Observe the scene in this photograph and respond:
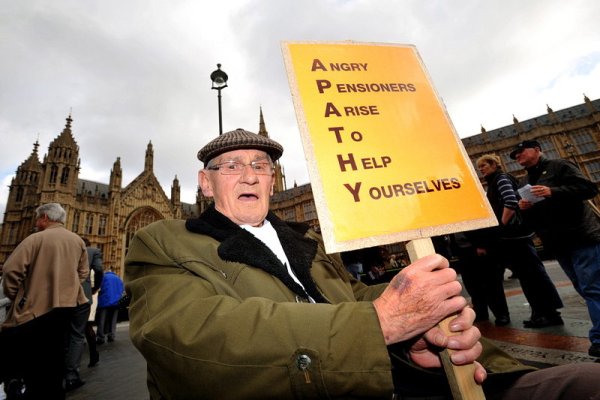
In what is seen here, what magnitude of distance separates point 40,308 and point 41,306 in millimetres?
20

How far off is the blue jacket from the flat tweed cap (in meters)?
6.73

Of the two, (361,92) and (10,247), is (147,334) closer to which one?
(361,92)

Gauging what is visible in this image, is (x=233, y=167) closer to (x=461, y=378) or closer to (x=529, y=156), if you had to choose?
(x=461, y=378)

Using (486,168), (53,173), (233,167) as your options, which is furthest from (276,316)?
(53,173)

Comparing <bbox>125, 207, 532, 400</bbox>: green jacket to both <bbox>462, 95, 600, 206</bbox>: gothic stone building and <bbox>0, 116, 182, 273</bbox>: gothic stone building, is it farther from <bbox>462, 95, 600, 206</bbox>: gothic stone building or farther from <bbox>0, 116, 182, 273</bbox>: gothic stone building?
<bbox>0, 116, 182, 273</bbox>: gothic stone building

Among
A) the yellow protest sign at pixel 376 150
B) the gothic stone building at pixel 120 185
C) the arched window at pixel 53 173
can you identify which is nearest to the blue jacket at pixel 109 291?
the yellow protest sign at pixel 376 150

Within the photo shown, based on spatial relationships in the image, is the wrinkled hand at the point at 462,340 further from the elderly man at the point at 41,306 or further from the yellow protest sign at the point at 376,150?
the elderly man at the point at 41,306

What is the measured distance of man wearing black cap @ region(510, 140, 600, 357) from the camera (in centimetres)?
275

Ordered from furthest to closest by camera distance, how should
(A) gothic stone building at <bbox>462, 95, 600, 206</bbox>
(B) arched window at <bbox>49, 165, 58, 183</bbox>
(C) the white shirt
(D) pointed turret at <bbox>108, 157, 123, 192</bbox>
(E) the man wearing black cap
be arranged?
(D) pointed turret at <bbox>108, 157, 123, 192</bbox>
(B) arched window at <bbox>49, 165, 58, 183</bbox>
(A) gothic stone building at <bbox>462, 95, 600, 206</bbox>
(E) the man wearing black cap
(C) the white shirt

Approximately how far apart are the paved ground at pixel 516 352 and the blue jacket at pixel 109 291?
65.9 inches

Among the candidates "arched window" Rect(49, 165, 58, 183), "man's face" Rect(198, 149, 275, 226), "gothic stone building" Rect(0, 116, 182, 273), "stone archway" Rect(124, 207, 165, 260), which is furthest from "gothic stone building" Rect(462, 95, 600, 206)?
"arched window" Rect(49, 165, 58, 183)

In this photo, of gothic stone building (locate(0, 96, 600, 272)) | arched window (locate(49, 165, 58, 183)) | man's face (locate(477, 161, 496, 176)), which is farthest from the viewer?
arched window (locate(49, 165, 58, 183))

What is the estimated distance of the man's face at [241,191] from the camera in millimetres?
1869

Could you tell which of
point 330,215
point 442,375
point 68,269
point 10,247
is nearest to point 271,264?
point 330,215
